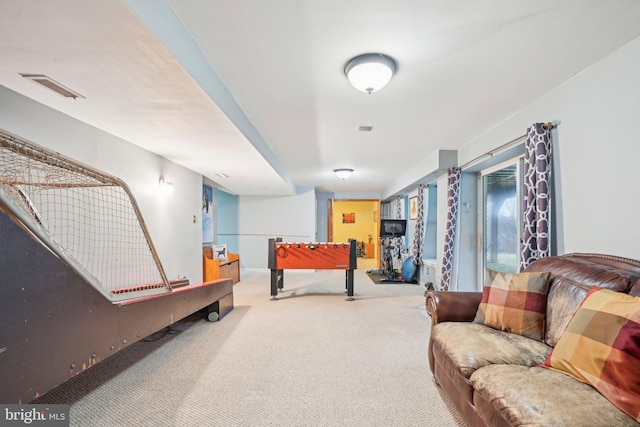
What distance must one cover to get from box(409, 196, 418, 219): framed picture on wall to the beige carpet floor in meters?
3.15

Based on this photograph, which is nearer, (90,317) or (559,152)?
(90,317)

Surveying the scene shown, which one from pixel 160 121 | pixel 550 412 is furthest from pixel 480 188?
pixel 160 121

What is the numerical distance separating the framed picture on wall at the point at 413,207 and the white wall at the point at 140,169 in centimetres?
442

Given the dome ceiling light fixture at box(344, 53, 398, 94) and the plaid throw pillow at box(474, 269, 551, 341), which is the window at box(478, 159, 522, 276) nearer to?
the plaid throw pillow at box(474, 269, 551, 341)

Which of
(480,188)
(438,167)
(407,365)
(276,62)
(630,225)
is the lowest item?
(407,365)

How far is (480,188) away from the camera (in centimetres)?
409

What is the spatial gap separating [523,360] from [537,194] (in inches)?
57.5

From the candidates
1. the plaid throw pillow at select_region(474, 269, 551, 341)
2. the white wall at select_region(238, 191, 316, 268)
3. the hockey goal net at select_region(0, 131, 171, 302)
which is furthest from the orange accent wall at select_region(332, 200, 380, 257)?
the plaid throw pillow at select_region(474, 269, 551, 341)

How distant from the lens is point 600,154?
6.23 feet

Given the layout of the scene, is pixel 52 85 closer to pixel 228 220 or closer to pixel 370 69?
pixel 370 69

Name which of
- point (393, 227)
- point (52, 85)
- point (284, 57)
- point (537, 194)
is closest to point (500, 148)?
point (537, 194)

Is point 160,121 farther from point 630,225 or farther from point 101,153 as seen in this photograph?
point 630,225

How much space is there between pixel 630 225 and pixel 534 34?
129cm

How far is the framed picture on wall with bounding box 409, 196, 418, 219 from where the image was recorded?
245 inches
